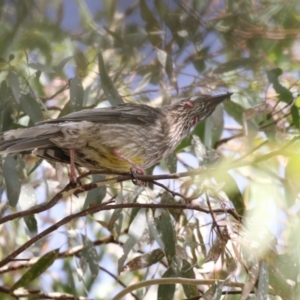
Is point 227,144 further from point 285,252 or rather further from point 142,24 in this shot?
point 142,24

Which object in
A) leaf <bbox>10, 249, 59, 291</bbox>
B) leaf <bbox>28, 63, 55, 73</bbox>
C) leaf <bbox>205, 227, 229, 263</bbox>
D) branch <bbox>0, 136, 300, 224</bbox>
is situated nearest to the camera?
branch <bbox>0, 136, 300, 224</bbox>

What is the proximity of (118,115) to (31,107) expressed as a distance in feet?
1.16

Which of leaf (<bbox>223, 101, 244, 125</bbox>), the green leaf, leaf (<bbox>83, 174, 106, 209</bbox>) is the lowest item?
leaf (<bbox>83, 174, 106, 209</bbox>)

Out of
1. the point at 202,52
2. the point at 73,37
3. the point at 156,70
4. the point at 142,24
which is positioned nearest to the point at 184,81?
the point at 156,70

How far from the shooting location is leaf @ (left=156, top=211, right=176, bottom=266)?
270 centimetres

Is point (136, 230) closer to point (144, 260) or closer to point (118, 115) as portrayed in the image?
point (144, 260)

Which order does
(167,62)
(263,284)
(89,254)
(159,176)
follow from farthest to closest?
(89,254), (167,62), (263,284), (159,176)

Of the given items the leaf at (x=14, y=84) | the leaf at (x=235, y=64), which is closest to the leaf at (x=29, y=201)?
the leaf at (x=14, y=84)

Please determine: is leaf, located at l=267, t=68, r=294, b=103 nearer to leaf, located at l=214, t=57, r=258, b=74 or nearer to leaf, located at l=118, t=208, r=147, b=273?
leaf, located at l=214, t=57, r=258, b=74

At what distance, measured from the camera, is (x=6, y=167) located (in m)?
2.74

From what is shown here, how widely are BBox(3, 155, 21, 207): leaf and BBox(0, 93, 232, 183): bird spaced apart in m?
0.16

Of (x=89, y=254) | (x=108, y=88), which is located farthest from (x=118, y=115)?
(x=89, y=254)

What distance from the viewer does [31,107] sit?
2.82 metres

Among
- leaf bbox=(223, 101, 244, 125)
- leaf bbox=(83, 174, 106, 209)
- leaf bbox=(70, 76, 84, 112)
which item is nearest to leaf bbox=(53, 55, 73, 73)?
leaf bbox=(70, 76, 84, 112)
